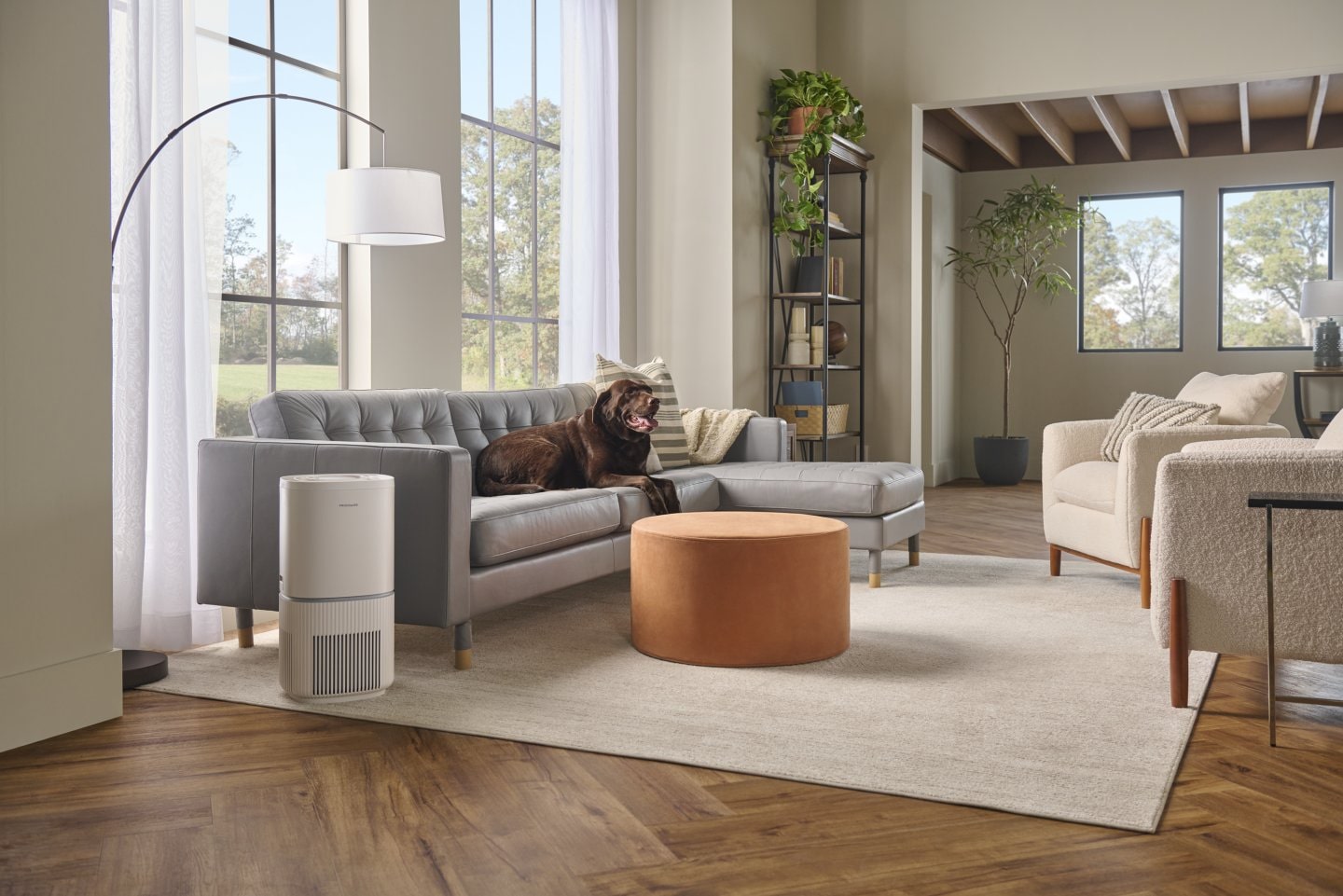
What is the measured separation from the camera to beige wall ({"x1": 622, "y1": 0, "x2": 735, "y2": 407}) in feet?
21.0

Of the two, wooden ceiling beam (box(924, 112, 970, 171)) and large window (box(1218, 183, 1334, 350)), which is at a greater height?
wooden ceiling beam (box(924, 112, 970, 171))

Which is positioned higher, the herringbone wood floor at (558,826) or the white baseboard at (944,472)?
the white baseboard at (944,472)

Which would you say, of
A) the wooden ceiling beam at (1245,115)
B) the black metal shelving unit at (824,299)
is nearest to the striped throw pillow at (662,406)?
the black metal shelving unit at (824,299)

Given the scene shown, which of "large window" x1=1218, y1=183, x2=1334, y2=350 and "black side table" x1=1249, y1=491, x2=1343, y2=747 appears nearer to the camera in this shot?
"black side table" x1=1249, y1=491, x2=1343, y2=747

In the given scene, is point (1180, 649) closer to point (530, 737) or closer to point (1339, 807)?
point (1339, 807)

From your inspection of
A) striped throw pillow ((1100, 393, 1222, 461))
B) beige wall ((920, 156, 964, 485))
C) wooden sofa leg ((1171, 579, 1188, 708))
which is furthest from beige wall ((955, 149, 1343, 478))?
wooden sofa leg ((1171, 579, 1188, 708))

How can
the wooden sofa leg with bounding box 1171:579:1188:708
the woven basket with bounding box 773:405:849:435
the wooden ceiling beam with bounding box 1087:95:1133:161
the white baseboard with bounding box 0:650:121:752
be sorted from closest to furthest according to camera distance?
1. the white baseboard with bounding box 0:650:121:752
2. the wooden sofa leg with bounding box 1171:579:1188:708
3. the woven basket with bounding box 773:405:849:435
4. the wooden ceiling beam with bounding box 1087:95:1133:161

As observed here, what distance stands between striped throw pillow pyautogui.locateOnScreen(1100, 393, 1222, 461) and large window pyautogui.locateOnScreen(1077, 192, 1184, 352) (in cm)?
509

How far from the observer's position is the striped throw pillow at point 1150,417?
14.8 ft

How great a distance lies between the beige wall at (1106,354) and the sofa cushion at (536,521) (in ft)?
21.7

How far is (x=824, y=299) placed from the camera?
22.5 ft

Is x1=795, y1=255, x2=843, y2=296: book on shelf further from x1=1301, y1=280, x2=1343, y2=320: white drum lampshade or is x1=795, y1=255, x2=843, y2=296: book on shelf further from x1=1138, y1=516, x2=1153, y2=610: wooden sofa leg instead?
x1=1301, y1=280, x2=1343, y2=320: white drum lampshade

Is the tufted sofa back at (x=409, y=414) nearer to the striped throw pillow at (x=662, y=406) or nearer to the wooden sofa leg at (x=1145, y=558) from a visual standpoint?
the striped throw pillow at (x=662, y=406)

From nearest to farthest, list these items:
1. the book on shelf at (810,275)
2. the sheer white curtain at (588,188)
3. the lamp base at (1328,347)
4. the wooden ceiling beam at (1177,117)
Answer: the sheer white curtain at (588,188)
the book on shelf at (810,275)
the wooden ceiling beam at (1177,117)
the lamp base at (1328,347)
